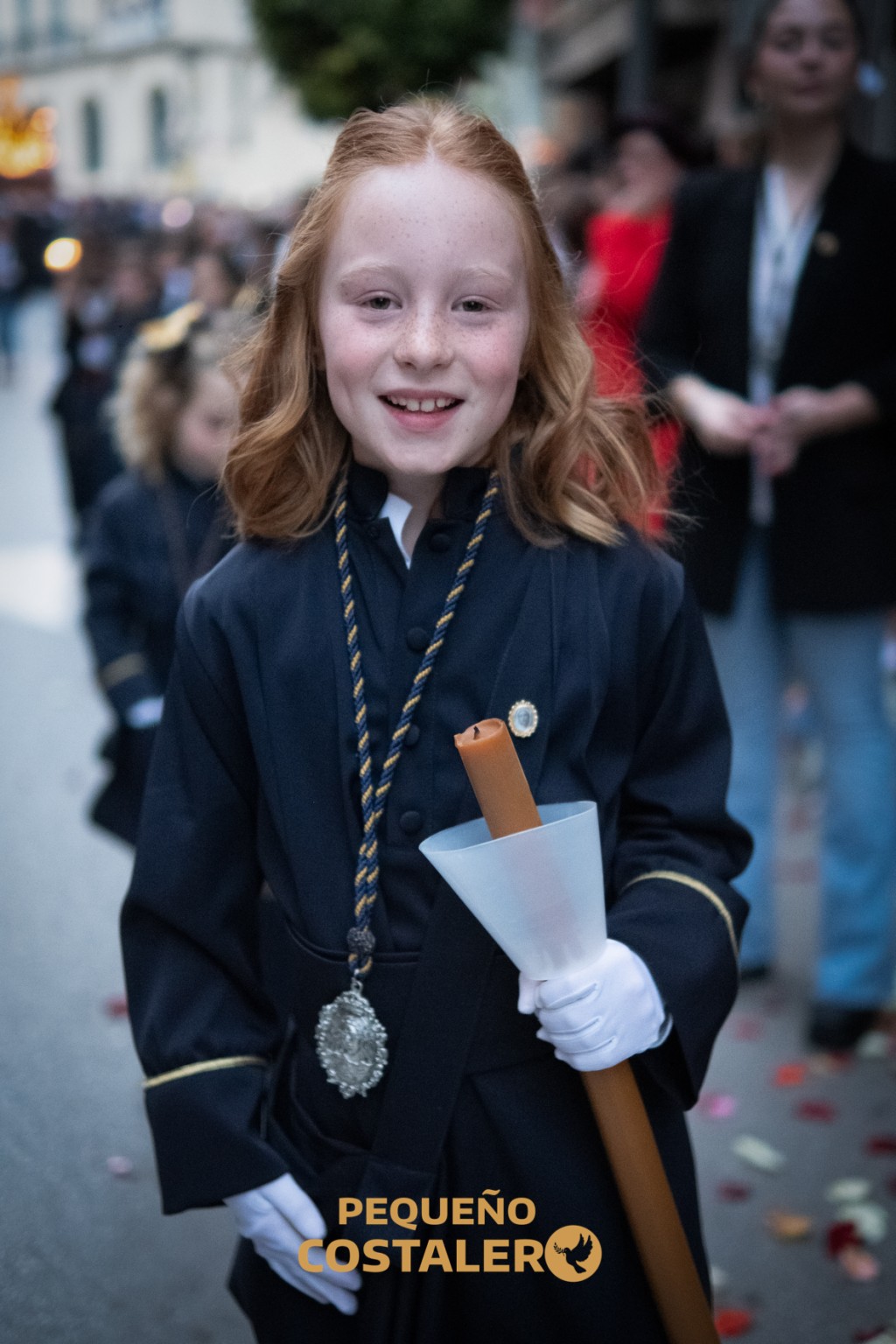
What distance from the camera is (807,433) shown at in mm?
3180

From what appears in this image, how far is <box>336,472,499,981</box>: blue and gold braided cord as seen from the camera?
1.62m

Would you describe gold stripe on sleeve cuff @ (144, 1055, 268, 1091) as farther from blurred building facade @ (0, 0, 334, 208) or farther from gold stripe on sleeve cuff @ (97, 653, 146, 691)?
blurred building facade @ (0, 0, 334, 208)

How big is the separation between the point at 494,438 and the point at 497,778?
0.53 m

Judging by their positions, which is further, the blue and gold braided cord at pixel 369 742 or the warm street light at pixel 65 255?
the warm street light at pixel 65 255

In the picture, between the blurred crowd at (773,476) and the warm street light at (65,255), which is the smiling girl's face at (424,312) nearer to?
the blurred crowd at (773,476)

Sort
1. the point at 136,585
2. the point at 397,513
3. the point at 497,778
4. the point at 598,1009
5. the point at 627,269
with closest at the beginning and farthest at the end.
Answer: the point at 497,778 → the point at 598,1009 → the point at 397,513 → the point at 136,585 → the point at 627,269

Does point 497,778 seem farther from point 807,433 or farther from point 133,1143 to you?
point 133,1143

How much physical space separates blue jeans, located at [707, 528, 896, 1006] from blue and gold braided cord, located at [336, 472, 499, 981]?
6.03 feet

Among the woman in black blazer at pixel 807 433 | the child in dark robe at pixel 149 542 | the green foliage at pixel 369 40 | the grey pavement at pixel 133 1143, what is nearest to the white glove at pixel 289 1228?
the grey pavement at pixel 133 1143

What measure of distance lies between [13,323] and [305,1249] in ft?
61.7

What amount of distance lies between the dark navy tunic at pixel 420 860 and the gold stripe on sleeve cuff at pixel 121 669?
68.3 inches

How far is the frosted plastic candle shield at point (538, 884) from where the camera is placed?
1.41 m

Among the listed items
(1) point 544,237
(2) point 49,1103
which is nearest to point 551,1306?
(1) point 544,237

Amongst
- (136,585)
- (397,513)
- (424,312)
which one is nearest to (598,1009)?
(397,513)
